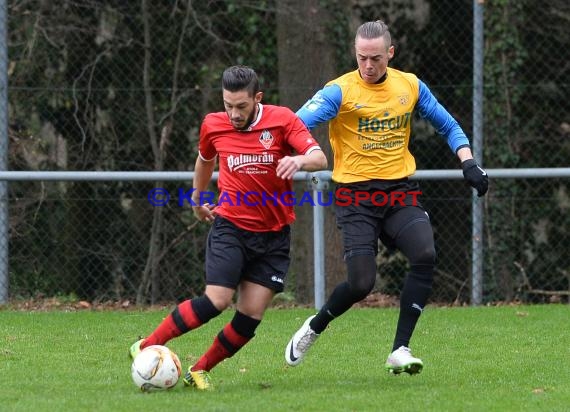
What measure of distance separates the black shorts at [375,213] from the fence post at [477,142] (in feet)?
12.7

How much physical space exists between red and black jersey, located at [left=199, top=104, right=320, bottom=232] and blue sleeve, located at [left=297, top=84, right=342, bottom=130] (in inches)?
8.8

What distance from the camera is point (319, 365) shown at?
23.0 ft

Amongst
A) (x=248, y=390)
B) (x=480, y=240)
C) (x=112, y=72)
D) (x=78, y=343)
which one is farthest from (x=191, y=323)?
(x=112, y=72)

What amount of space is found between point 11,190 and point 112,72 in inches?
57.6

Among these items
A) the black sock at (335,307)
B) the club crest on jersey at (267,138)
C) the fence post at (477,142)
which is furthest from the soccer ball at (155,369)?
the fence post at (477,142)

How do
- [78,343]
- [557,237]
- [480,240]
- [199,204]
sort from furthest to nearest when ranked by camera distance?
[557,237] → [480,240] → [78,343] → [199,204]

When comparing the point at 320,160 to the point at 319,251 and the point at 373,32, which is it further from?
the point at 319,251

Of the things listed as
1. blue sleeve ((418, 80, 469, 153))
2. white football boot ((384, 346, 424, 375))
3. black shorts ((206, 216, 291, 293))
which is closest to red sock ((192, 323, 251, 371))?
black shorts ((206, 216, 291, 293))

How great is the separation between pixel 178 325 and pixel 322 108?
1.42 metres

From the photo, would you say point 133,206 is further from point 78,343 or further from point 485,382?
point 485,382

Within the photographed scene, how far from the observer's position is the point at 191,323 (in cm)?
597

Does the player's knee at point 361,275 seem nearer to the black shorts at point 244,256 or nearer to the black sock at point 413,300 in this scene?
the black sock at point 413,300

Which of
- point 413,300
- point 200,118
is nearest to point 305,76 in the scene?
point 200,118

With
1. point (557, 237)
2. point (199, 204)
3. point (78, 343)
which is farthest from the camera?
point (557, 237)
